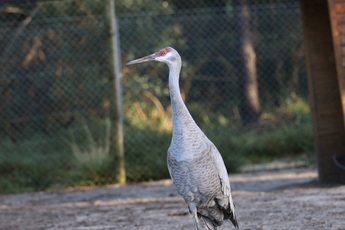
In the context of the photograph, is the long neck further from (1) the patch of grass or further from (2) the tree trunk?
(2) the tree trunk

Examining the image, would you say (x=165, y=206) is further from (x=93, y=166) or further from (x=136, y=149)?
(x=136, y=149)

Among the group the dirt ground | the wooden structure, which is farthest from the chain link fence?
the wooden structure

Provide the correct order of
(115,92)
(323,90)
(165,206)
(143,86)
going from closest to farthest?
(165,206)
(323,90)
(115,92)
(143,86)

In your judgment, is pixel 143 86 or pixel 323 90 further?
pixel 143 86

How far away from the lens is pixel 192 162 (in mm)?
4191

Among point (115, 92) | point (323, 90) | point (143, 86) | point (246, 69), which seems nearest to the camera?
point (323, 90)

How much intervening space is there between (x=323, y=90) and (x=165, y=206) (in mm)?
2494

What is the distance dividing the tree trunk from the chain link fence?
0.07 ft

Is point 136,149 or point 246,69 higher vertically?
point 246,69

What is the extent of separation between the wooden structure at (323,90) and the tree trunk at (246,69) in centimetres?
447

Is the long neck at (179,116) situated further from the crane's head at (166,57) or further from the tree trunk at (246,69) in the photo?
the tree trunk at (246,69)

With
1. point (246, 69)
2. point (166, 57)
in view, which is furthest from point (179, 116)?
point (246, 69)

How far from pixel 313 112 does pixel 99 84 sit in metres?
5.82

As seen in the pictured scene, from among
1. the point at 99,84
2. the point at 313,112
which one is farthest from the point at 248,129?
the point at 313,112
